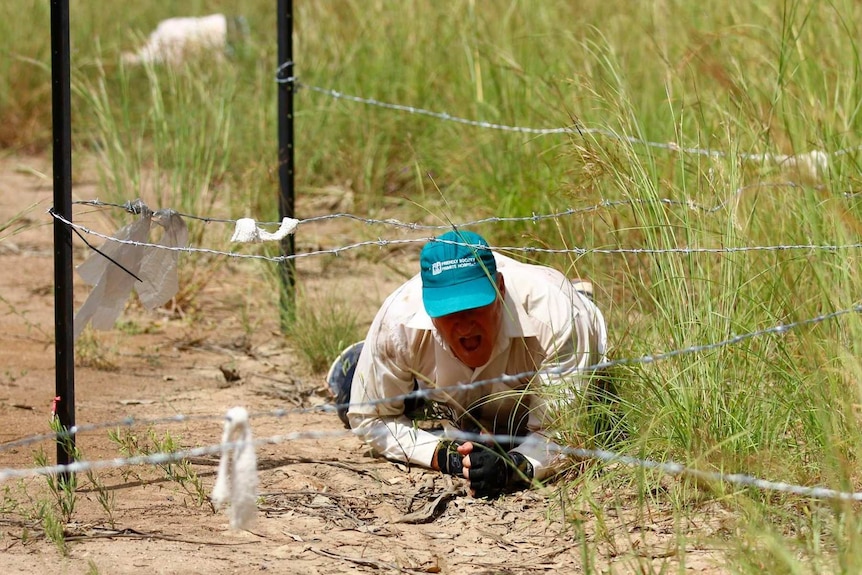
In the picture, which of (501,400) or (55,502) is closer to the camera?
(55,502)

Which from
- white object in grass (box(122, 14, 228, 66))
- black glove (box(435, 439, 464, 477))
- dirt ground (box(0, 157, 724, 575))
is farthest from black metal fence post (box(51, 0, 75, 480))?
white object in grass (box(122, 14, 228, 66))

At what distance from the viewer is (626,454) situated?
3.03 metres

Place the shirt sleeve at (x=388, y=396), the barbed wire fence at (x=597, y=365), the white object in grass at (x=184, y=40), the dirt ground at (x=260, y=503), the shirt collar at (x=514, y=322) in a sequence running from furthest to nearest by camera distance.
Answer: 1. the white object in grass at (x=184, y=40)
2. the shirt sleeve at (x=388, y=396)
3. the shirt collar at (x=514, y=322)
4. the dirt ground at (x=260, y=503)
5. the barbed wire fence at (x=597, y=365)

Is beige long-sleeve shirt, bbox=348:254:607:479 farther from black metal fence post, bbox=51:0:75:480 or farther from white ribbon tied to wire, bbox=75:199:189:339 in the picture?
black metal fence post, bbox=51:0:75:480

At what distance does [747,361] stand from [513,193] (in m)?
2.20

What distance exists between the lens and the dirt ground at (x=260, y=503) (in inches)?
107

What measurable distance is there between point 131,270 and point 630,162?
142 centimetres

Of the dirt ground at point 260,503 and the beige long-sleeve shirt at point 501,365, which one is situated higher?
the beige long-sleeve shirt at point 501,365

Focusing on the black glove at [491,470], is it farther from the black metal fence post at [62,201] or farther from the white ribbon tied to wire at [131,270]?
the black metal fence post at [62,201]

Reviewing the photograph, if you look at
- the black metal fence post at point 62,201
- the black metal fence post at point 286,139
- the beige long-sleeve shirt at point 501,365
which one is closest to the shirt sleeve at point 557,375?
the beige long-sleeve shirt at point 501,365

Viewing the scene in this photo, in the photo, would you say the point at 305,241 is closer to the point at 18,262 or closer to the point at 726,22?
the point at 18,262

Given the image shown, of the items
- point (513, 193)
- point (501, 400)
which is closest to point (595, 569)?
point (501, 400)

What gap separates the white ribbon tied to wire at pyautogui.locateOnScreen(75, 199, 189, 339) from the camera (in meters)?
3.20

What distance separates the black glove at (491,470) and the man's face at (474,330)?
0.25 metres
